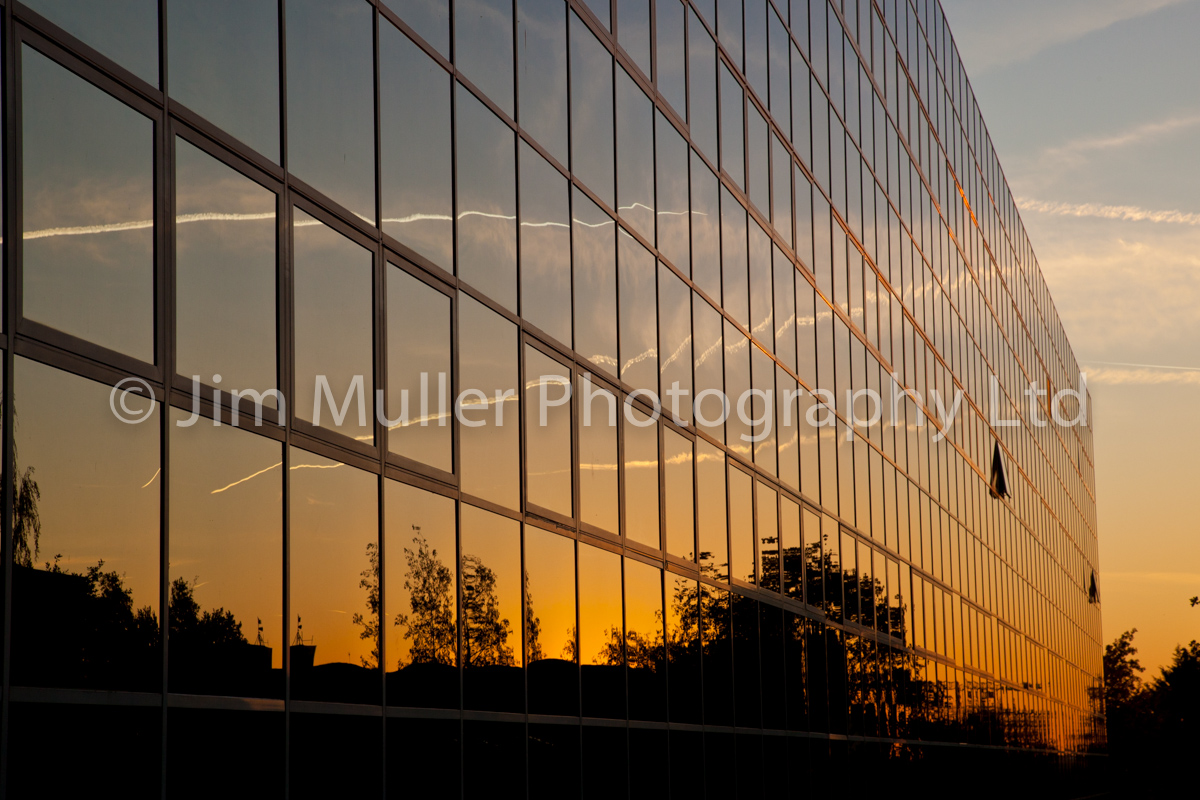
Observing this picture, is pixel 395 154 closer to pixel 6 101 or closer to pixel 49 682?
pixel 6 101

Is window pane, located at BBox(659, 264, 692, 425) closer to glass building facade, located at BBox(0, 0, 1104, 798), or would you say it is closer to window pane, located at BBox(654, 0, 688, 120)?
glass building facade, located at BBox(0, 0, 1104, 798)

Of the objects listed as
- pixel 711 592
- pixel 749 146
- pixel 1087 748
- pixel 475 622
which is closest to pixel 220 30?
pixel 475 622

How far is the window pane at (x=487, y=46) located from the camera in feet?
49.0

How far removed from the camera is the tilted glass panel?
48.3 ft

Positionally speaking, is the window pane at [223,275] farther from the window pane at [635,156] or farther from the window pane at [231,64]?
the window pane at [635,156]

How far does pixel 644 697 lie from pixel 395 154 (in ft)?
30.8

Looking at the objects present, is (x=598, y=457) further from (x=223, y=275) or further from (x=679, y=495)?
(x=223, y=275)

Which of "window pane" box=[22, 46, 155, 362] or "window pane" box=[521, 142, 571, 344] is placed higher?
"window pane" box=[521, 142, 571, 344]

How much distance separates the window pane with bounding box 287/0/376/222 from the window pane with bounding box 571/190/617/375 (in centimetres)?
531

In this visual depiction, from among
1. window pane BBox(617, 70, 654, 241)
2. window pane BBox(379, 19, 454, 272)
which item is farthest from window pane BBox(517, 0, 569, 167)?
window pane BBox(379, 19, 454, 272)

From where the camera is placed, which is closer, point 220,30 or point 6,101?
point 6,101

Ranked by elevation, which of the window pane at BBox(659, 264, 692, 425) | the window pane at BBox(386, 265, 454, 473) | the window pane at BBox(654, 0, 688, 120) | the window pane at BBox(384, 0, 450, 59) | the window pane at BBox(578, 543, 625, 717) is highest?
the window pane at BBox(654, 0, 688, 120)

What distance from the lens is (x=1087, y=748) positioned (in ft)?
256

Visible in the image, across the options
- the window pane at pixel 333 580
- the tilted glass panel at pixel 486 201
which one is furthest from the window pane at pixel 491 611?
the tilted glass panel at pixel 486 201
